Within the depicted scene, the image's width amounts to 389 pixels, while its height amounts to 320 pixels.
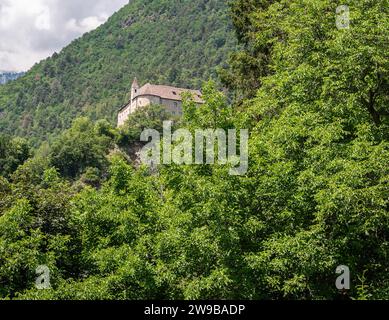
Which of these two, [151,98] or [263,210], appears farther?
[151,98]

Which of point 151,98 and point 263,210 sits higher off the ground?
point 151,98

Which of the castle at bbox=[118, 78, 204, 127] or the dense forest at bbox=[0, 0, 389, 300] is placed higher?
the castle at bbox=[118, 78, 204, 127]

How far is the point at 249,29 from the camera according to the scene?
118ft

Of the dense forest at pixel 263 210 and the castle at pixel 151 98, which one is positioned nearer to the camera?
the dense forest at pixel 263 210

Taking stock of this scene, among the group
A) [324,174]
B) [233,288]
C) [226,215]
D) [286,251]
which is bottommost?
[233,288]

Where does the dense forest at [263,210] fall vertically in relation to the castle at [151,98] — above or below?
below

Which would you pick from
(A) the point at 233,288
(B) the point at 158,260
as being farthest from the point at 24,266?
(A) the point at 233,288

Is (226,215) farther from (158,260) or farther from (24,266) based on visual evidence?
(24,266)

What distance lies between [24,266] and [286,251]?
8.97 meters

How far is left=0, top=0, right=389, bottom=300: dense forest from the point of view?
17.4m

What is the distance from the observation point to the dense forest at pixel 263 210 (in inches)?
686

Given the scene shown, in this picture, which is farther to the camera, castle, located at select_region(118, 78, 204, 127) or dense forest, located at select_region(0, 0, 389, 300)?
castle, located at select_region(118, 78, 204, 127)

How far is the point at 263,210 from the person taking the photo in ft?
63.0
